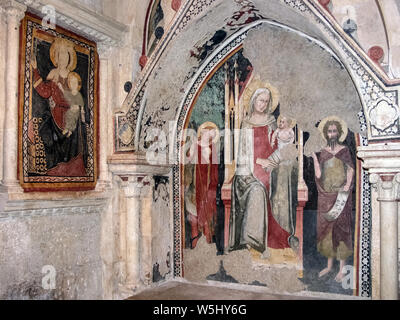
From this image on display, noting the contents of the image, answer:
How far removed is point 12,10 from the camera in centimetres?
412

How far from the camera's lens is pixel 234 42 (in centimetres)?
Result: 556

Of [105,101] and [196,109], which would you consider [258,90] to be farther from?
[105,101]

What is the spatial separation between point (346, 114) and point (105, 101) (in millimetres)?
2847

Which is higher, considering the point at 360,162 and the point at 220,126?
the point at 220,126

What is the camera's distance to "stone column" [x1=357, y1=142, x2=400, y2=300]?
3.88 meters

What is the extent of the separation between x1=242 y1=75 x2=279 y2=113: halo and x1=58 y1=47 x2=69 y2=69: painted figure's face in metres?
2.19

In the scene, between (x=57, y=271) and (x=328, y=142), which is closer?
(x=57, y=271)

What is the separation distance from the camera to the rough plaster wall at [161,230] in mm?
5648

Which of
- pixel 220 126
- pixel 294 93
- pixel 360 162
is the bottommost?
pixel 360 162

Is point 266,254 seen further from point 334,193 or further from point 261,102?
point 261,102

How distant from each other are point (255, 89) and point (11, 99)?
2.84 metres

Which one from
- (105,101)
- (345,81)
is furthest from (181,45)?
(345,81)

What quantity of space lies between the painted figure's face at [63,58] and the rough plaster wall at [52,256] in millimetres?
1669


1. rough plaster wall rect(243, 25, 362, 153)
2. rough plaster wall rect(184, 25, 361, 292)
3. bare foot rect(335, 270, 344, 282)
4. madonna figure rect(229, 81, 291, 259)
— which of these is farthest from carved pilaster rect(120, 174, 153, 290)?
bare foot rect(335, 270, 344, 282)
